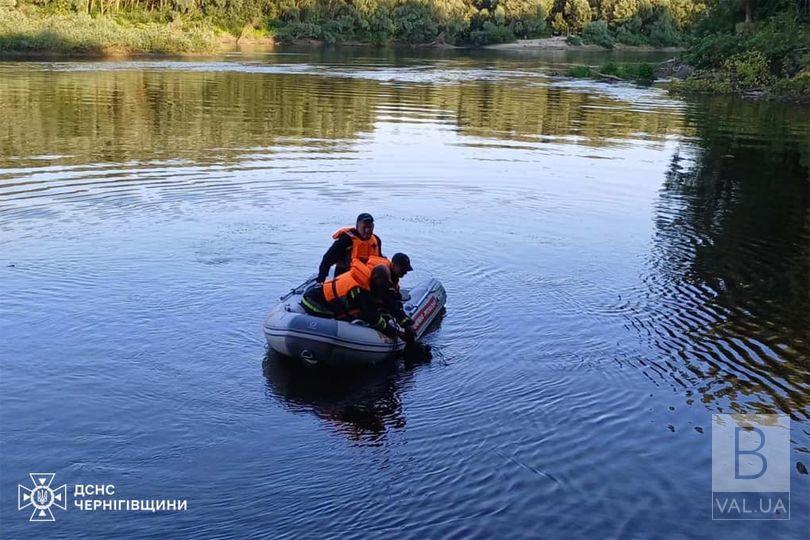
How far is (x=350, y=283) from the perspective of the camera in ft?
38.2

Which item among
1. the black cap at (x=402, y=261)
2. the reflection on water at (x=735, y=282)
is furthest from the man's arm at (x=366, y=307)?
the reflection on water at (x=735, y=282)

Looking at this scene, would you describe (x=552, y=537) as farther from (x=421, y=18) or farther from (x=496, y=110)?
(x=421, y=18)

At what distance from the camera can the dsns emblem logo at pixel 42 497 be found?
8305 millimetres

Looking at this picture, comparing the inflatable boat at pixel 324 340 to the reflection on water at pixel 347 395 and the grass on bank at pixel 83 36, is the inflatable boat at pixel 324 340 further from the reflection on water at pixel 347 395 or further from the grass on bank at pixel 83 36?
the grass on bank at pixel 83 36

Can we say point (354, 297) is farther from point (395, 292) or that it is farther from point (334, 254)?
point (334, 254)

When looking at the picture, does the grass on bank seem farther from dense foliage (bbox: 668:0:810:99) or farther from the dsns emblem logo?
the dsns emblem logo

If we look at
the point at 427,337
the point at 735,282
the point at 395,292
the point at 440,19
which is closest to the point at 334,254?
the point at 395,292

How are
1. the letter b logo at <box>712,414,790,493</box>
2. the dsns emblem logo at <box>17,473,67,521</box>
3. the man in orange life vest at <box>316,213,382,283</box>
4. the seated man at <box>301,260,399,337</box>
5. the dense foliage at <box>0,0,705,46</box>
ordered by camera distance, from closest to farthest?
the dsns emblem logo at <box>17,473,67,521</box> → the letter b logo at <box>712,414,790,493</box> → the seated man at <box>301,260,399,337</box> → the man in orange life vest at <box>316,213,382,283</box> → the dense foliage at <box>0,0,705,46</box>

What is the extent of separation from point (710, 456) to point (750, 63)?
4725 centimetres

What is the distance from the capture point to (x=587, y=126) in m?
37.1

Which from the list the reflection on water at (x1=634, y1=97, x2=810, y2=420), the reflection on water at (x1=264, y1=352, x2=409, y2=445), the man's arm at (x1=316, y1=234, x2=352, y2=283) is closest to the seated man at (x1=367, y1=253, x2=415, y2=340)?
the reflection on water at (x1=264, y1=352, x2=409, y2=445)

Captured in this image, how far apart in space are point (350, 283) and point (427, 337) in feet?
6.45

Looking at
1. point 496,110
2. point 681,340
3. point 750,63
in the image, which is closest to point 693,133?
point 496,110

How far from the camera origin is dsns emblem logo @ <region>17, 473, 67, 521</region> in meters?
8.30
